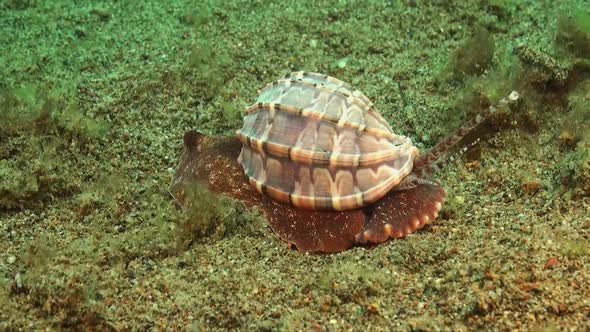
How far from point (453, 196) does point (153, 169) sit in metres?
3.01

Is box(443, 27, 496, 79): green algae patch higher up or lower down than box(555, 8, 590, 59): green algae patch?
lower down

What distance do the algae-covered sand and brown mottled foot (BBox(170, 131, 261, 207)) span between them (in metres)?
0.19

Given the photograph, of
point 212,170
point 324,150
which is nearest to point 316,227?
point 324,150

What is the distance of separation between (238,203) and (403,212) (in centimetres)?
148

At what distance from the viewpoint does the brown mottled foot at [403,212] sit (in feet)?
14.3

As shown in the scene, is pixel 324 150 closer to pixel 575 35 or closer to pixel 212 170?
pixel 212 170

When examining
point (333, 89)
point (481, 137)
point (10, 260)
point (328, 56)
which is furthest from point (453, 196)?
point (10, 260)

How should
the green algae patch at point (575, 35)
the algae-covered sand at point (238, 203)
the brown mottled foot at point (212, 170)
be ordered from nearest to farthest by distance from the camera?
the algae-covered sand at point (238, 203) < the brown mottled foot at point (212, 170) < the green algae patch at point (575, 35)

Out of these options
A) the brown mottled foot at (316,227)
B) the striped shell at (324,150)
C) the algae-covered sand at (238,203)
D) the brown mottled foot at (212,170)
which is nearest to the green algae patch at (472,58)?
the algae-covered sand at (238,203)

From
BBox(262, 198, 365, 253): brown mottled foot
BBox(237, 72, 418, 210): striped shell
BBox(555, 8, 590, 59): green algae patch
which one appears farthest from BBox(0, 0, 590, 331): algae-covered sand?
BBox(237, 72, 418, 210): striped shell

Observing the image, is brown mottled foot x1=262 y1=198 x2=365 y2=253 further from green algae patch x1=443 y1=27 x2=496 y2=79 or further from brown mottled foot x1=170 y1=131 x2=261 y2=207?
green algae patch x1=443 y1=27 x2=496 y2=79

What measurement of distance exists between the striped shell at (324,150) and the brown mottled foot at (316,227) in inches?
3.3

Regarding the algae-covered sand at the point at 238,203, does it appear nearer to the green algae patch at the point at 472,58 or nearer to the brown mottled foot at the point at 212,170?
the green algae patch at the point at 472,58

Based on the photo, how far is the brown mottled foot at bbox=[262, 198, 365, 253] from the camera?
14.5 ft
